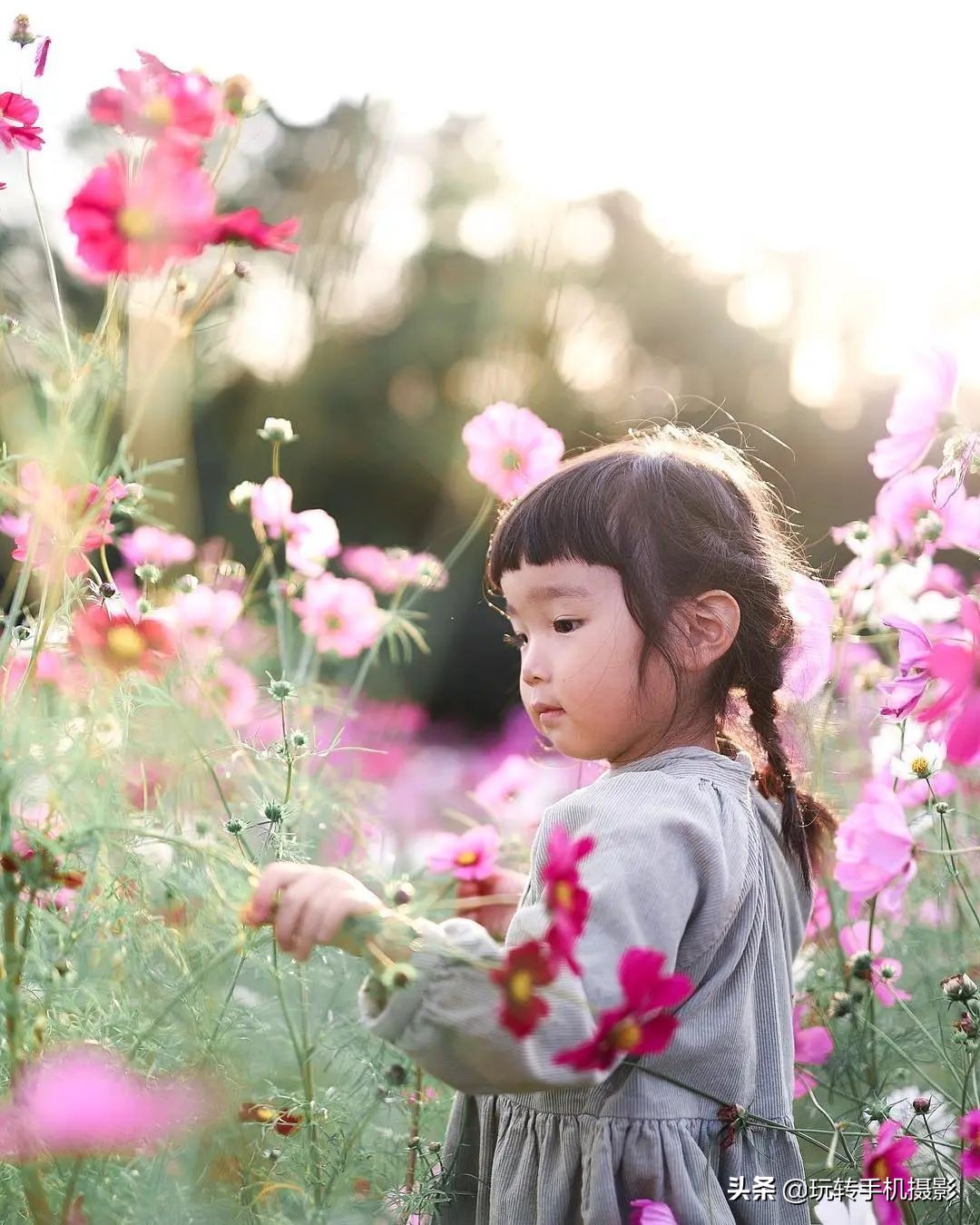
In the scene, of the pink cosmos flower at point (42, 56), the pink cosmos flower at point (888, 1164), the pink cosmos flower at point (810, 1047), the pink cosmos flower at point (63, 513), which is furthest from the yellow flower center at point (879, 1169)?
the pink cosmos flower at point (42, 56)

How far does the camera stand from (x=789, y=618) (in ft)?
3.63

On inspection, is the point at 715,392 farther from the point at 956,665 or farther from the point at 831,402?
the point at 956,665

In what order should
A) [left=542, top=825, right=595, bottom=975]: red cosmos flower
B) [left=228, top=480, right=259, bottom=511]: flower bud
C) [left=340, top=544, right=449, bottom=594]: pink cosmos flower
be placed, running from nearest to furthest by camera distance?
[left=542, top=825, right=595, bottom=975]: red cosmos flower
[left=228, top=480, right=259, bottom=511]: flower bud
[left=340, top=544, right=449, bottom=594]: pink cosmos flower

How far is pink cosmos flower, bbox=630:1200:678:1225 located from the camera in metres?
0.81

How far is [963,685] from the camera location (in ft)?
2.25

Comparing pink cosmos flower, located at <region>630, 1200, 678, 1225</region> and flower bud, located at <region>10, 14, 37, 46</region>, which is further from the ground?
flower bud, located at <region>10, 14, 37, 46</region>

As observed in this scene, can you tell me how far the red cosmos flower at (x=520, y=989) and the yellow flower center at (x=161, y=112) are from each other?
20.8 inches

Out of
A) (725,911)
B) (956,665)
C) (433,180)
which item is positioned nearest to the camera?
(956,665)

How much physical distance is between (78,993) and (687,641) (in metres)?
0.50

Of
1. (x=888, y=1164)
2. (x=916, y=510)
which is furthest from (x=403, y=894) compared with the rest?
(x=916, y=510)

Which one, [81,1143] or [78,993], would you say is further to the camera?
[78,993]

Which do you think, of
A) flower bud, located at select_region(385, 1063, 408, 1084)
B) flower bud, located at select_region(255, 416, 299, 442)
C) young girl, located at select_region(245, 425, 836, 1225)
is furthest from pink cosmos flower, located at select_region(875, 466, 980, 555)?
flower bud, located at select_region(385, 1063, 408, 1084)

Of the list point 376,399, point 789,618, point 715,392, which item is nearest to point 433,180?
point 376,399

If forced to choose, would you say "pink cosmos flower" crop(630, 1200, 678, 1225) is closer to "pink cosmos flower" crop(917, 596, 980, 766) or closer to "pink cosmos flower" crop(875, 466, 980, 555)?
"pink cosmos flower" crop(917, 596, 980, 766)
